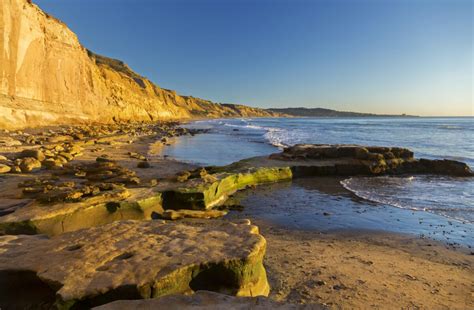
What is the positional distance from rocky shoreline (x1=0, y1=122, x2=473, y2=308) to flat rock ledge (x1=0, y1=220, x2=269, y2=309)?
1cm

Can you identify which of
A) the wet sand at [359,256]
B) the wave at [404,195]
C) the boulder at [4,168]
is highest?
the boulder at [4,168]

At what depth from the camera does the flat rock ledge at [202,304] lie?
3.15m

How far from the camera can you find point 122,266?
4000 millimetres

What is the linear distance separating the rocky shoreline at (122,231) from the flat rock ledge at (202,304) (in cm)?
39

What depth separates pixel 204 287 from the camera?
411cm

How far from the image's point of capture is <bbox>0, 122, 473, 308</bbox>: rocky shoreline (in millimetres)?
3818

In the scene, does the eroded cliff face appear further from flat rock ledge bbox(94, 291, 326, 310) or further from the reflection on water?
flat rock ledge bbox(94, 291, 326, 310)

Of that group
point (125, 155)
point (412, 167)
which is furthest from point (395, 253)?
point (125, 155)

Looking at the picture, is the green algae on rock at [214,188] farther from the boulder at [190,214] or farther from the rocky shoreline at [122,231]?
the boulder at [190,214]

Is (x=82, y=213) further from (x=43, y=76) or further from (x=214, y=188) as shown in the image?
(x=43, y=76)

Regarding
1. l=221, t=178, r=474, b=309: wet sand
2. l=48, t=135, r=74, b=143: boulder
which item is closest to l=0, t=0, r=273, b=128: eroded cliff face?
l=48, t=135, r=74, b=143: boulder

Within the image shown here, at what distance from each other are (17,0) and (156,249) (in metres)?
29.4

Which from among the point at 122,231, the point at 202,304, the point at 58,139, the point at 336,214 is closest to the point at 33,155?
the point at 58,139

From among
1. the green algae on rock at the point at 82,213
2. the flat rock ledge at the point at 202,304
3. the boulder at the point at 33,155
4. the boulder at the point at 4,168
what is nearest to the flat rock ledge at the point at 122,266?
the flat rock ledge at the point at 202,304
